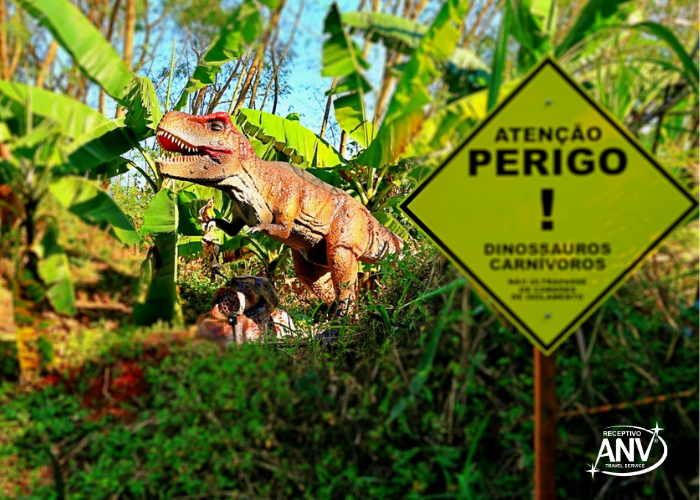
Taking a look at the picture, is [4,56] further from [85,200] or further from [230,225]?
[230,225]

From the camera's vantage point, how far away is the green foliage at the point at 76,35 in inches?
121

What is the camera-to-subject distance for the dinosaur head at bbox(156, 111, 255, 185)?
4891 mm

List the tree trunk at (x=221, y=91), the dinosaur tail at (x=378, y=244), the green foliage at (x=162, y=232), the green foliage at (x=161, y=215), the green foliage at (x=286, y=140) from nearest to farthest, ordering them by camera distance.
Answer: the green foliage at (x=162, y=232) < the green foliage at (x=161, y=215) < the dinosaur tail at (x=378, y=244) < the tree trunk at (x=221, y=91) < the green foliage at (x=286, y=140)

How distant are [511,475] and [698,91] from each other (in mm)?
1764

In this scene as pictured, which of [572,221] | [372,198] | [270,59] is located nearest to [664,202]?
[572,221]

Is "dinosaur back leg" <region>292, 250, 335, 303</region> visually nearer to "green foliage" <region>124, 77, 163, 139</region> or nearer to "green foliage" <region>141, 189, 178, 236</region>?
"green foliage" <region>141, 189, 178, 236</region>

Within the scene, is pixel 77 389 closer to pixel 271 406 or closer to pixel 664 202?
pixel 271 406

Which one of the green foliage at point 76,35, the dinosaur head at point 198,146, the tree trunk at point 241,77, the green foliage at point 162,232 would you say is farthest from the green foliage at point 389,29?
the tree trunk at point 241,77

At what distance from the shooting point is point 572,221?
8.97 feet

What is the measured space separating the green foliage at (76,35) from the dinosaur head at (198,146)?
151 cm

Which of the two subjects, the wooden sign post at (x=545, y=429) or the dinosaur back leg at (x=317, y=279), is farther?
the dinosaur back leg at (x=317, y=279)

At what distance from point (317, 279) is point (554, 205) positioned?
3442 millimetres

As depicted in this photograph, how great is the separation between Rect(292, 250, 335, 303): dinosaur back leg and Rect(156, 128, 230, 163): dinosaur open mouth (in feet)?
4.36

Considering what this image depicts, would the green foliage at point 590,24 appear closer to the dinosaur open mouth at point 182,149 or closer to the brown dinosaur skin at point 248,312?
the dinosaur open mouth at point 182,149
